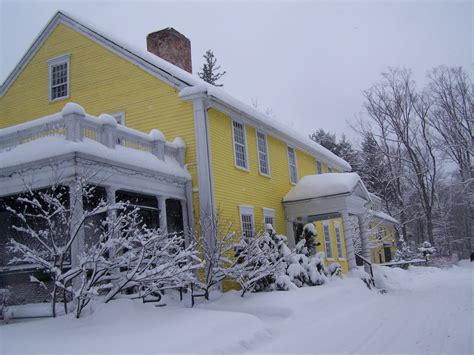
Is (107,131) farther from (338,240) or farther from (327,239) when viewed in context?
(338,240)

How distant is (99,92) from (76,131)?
6896 millimetres

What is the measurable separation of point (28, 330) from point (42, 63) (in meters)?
12.7

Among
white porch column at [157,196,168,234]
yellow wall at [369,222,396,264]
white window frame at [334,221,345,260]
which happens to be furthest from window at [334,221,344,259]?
white porch column at [157,196,168,234]

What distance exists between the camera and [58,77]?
17.2m

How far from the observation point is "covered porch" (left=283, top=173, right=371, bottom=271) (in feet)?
57.2

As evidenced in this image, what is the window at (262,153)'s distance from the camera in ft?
59.1

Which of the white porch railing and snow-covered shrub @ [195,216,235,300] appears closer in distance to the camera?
the white porch railing

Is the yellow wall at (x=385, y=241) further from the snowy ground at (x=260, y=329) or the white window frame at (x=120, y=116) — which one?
Answer: the snowy ground at (x=260, y=329)

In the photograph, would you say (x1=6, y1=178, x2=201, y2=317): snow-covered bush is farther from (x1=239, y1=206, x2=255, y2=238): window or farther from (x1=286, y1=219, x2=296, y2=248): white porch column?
(x1=286, y1=219, x2=296, y2=248): white porch column

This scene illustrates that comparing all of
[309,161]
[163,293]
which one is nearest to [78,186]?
[163,293]

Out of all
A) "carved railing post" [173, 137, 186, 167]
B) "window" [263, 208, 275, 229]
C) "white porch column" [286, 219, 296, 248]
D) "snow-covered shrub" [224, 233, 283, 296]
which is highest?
"carved railing post" [173, 137, 186, 167]

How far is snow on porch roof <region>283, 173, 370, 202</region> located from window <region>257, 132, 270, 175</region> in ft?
5.71

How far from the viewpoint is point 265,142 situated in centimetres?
1848

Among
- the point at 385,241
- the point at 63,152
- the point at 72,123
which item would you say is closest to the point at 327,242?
the point at 72,123
